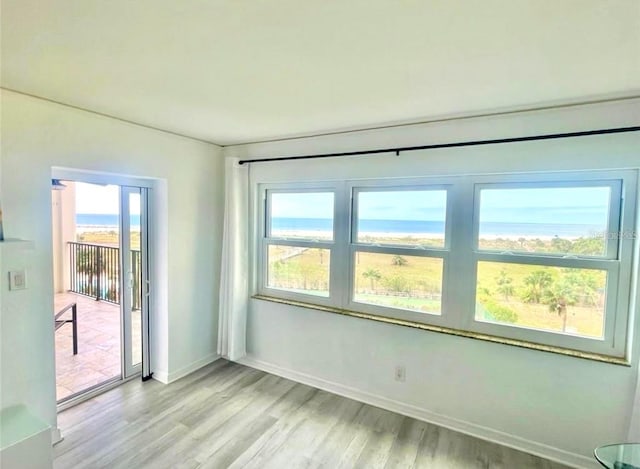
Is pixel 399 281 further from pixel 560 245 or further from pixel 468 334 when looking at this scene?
pixel 560 245

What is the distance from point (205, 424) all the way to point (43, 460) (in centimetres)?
101

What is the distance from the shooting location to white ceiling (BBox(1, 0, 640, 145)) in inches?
44.9

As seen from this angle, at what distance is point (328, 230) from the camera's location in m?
3.14

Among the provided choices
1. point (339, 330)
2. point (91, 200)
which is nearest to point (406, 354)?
point (339, 330)

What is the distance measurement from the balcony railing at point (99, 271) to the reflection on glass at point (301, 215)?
1.38 meters

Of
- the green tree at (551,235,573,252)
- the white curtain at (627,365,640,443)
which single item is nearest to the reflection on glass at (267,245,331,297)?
the green tree at (551,235,573,252)

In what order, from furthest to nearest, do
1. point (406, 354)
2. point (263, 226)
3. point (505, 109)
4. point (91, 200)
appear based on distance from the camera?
point (263, 226) < point (91, 200) < point (406, 354) < point (505, 109)

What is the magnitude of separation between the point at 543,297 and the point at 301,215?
2139 mm

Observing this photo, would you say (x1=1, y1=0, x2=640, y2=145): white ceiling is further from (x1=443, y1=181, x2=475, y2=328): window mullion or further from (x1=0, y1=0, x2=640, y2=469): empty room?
(x1=443, y1=181, x2=475, y2=328): window mullion

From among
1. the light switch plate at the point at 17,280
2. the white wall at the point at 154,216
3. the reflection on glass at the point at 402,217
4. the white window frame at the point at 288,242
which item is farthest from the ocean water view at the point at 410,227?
the light switch plate at the point at 17,280

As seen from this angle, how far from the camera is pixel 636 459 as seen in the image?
5.11 feet

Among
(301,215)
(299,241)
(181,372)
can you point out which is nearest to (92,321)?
(181,372)

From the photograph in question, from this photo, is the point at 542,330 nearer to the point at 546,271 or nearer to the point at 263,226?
the point at 546,271

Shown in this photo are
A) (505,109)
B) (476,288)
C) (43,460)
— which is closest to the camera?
(43,460)
